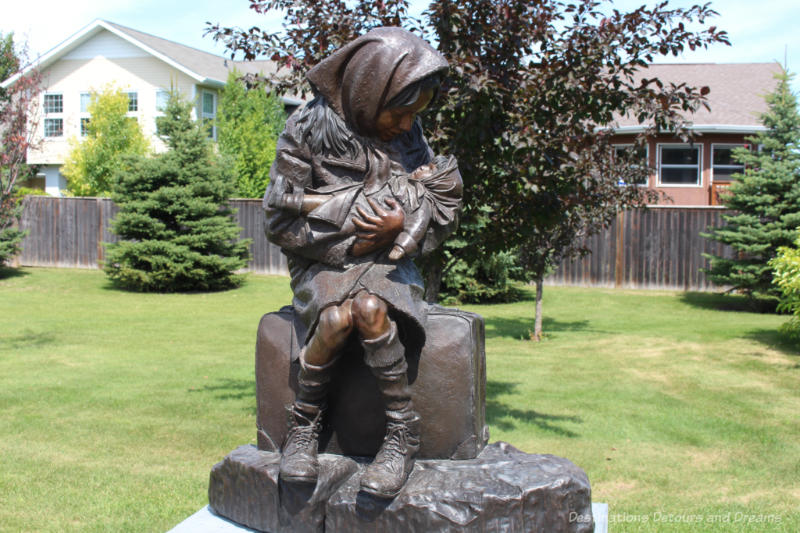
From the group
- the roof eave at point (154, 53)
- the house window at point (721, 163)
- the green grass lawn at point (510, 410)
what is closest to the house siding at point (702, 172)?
the house window at point (721, 163)

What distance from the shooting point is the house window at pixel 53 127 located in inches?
995

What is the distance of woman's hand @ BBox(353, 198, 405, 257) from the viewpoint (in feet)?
10.5

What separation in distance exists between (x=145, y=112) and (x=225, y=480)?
23.0m

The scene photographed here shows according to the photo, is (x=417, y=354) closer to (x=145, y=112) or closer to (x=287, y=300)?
(x=287, y=300)

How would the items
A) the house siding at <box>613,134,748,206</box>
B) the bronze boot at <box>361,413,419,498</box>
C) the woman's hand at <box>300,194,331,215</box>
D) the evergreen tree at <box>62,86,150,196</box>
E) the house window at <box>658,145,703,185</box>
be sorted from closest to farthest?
the bronze boot at <box>361,413,419,498</box> < the woman's hand at <box>300,194,331,215</box> < the house siding at <box>613,134,748,206</box> < the house window at <box>658,145,703,185</box> < the evergreen tree at <box>62,86,150,196</box>

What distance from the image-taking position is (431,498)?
9.78 ft

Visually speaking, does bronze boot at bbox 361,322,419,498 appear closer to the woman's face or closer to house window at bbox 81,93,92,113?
the woman's face

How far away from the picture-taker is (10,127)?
8.85m

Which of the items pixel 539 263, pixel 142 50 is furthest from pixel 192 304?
pixel 142 50

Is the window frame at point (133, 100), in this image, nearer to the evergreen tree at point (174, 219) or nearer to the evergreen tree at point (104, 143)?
the evergreen tree at point (104, 143)

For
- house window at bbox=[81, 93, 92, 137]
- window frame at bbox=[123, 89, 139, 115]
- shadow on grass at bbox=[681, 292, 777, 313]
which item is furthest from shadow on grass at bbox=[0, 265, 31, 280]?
shadow on grass at bbox=[681, 292, 777, 313]

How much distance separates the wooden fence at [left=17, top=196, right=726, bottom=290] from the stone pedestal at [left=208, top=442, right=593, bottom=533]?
11963 millimetres

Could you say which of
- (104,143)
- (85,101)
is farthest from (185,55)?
(104,143)

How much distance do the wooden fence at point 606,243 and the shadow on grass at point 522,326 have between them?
13.3ft
